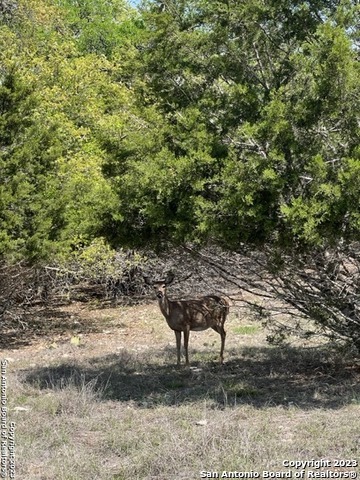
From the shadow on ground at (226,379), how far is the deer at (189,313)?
22.9 inches

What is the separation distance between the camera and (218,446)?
6262 mm

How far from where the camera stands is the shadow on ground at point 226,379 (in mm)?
8438

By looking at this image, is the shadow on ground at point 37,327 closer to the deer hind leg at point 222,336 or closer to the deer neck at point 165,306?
the deer neck at point 165,306

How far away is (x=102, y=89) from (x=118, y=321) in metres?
7.58

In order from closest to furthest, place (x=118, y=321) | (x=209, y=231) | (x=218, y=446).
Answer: (x=218, y=446) → (x=209, y=231) → (x=118, y=321)

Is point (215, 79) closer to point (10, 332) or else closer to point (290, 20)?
point (290, 20)

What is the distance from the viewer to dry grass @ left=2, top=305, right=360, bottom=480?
6.03 metres

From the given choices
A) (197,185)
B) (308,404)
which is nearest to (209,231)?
(197,185)

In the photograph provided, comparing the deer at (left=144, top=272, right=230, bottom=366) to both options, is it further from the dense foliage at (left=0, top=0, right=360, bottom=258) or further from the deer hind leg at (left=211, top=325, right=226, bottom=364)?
the dense foliage at (left=0, top=0, right=360, bottom=258)

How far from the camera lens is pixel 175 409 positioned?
787cm

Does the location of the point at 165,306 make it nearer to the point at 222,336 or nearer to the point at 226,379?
the point at 222,336

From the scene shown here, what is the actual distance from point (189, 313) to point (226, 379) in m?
1.36

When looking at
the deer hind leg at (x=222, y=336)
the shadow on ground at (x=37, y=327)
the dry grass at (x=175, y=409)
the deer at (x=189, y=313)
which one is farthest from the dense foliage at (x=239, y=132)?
the shadow on ground at (x=37, y=327)

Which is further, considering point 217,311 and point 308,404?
point 217,311
